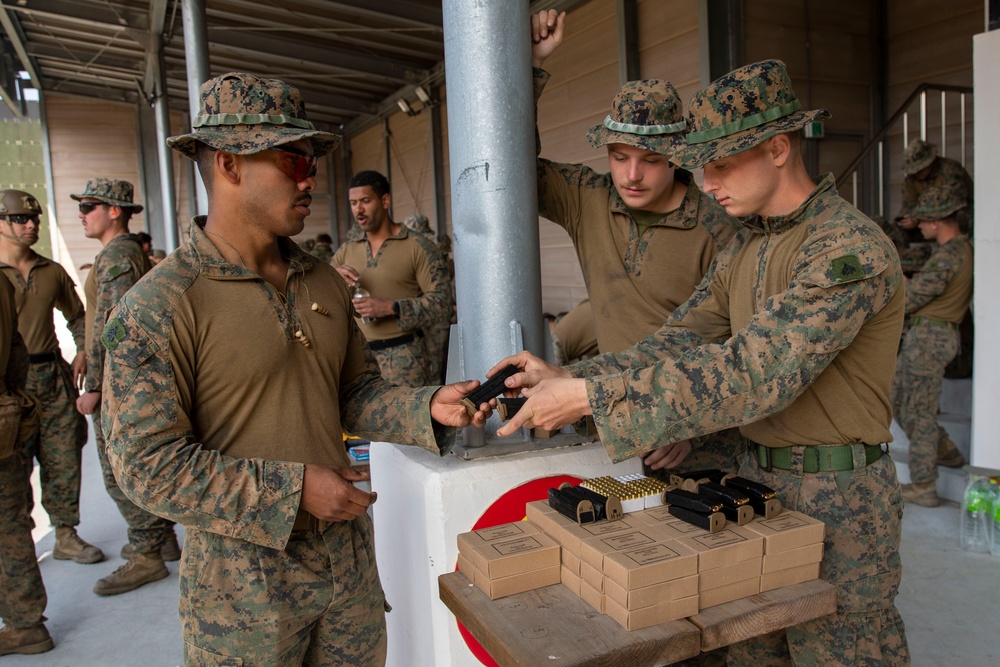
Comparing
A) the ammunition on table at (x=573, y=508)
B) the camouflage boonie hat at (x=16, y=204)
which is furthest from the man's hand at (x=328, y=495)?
the camouflage boonie hat at (x=16, y=204)

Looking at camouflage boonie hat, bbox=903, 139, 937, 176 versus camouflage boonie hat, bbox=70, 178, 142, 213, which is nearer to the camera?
camouflage boonie hat, bbox=70, 178, 142, 213

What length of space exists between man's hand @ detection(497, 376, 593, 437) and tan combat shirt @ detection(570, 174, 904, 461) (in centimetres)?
4

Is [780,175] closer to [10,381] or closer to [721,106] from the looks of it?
[721,106]

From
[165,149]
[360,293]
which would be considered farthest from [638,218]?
[165,149]

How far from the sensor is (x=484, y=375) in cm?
223

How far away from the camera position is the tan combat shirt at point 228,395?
1.53 meters

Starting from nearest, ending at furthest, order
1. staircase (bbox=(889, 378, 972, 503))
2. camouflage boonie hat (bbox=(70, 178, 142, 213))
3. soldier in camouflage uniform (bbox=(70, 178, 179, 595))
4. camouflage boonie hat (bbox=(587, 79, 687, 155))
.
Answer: camouflage boonie hat (bbox=(587, 79, 687, 155)), soldier in camouflage uniform (bbox=(70, 178, 179, 595)), camouflage boonie hat (bbox=(70, 178, 142, 213)), staircase (bbox=(889, 378, 972, 503))

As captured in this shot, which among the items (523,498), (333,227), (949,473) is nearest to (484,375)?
(523,498)

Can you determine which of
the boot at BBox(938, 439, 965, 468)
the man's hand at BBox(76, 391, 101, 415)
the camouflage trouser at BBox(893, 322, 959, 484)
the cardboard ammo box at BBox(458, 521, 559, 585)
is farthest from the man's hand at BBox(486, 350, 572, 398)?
the boot at BBox(938, 439, 965, 468)

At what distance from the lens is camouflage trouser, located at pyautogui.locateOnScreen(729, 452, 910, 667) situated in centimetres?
186

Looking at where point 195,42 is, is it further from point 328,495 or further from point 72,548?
point 328,495

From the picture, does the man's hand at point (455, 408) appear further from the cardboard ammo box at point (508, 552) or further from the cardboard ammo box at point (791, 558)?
the cardboard ammo box at point (791, 558)

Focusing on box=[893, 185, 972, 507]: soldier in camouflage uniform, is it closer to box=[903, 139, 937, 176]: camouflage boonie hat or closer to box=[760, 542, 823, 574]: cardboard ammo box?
box=[903, 139, 937, 176]: camouflage boonie hat

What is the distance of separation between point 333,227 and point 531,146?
13.7 meters
